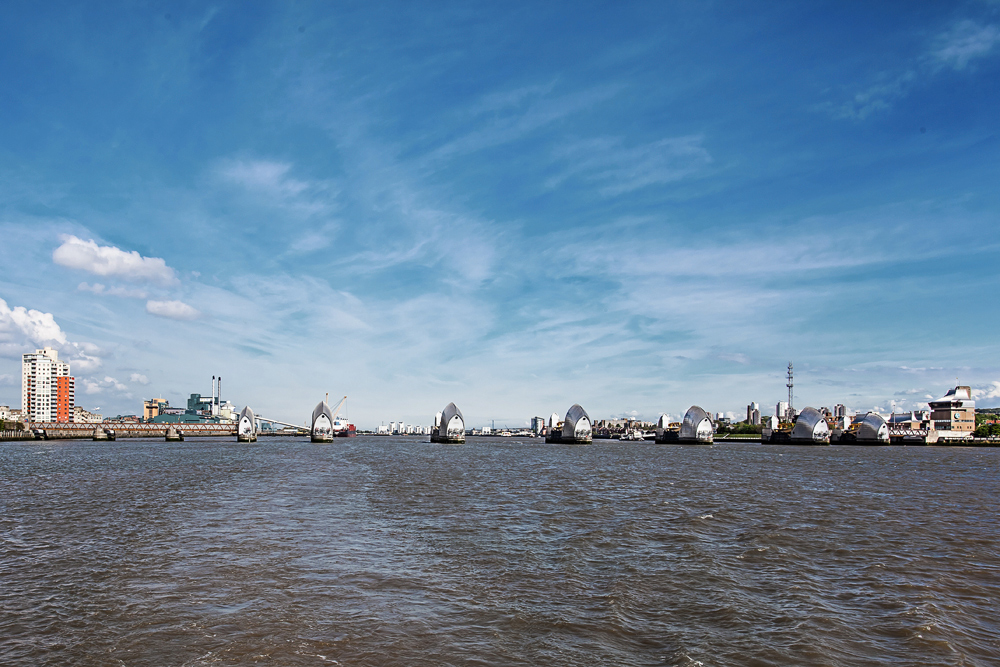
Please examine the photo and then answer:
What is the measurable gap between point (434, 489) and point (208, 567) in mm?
19012

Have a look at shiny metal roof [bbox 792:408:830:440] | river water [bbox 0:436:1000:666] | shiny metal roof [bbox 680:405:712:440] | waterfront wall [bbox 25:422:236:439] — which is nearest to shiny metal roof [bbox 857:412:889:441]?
shiny metal roof [bbox 792:408:830:440]

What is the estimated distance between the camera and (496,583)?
12.7 m

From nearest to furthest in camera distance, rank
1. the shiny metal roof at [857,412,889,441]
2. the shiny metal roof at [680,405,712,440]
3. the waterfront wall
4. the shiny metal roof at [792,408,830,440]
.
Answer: the shiny metal roof at [857,412,889,441], the shiny metal roof at [792,408,830,440], the shiny metal roof at [680,405,712,440], the waterfront wall

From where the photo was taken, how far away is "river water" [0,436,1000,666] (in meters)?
9.00

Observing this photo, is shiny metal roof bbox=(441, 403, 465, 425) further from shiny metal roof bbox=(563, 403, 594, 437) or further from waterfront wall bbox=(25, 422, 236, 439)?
waterfront wall bbox=(25, 422, 236, 439)

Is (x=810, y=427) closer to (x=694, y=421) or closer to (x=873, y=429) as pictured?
(x=873, y=429)

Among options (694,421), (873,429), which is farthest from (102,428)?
(873,429)

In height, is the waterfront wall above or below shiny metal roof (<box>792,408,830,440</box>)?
below

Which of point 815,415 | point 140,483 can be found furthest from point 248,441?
point 815,415

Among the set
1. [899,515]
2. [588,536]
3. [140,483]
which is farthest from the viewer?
[140,483]

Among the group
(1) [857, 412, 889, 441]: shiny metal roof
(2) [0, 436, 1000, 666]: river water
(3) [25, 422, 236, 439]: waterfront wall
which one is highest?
(2) [0, 436, 1000, 666]: river water

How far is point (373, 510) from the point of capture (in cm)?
2364

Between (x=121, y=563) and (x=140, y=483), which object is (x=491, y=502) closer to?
(x=121, y=563)

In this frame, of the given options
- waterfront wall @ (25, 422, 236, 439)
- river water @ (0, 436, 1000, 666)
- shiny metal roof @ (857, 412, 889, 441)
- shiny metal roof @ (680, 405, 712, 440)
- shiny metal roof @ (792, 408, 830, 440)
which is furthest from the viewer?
waterfront wall @ (25, 422, 236, 439)
